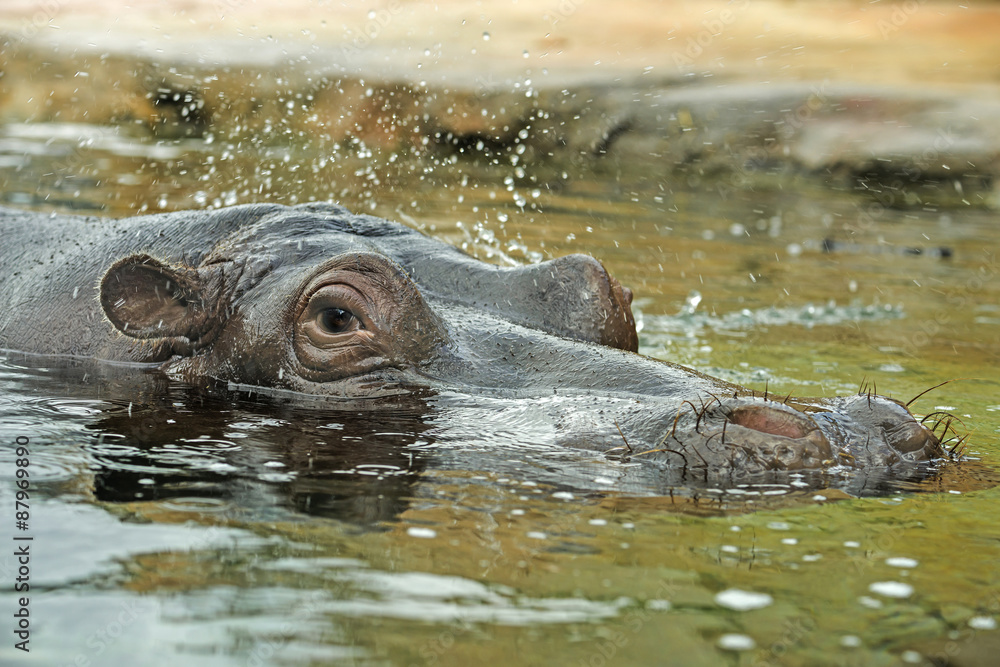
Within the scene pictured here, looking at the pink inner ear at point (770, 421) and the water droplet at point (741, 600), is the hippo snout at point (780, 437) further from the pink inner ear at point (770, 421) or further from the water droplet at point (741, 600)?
the water droplet at point (741, 600)

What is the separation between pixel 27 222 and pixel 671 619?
4569 mm

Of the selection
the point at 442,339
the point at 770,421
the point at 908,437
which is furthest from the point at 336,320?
the point at 908,437

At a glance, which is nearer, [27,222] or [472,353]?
[472,353]

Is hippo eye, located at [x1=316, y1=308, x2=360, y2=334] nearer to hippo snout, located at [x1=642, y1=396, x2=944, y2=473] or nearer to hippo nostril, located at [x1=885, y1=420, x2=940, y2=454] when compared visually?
hippo snout, located at [x1=642, y1=396, x2=944, y2=473]

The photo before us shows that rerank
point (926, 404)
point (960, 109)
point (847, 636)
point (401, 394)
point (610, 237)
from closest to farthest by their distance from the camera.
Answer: point (847, 636) < point (401, 394) < point (926, 404) < point (610, 237) < point (960, 109)

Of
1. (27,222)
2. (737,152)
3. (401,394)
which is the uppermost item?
(737,152)

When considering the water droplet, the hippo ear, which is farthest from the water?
the hippo ear

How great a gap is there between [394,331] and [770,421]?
1.64 metres

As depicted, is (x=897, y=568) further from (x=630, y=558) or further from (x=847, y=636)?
(x=630, y=558)

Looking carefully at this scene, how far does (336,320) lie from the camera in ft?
15.3

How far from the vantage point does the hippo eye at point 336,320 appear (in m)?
4.64

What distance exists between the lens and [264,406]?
4652mm

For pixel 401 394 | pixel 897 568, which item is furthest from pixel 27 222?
pixel 897 568

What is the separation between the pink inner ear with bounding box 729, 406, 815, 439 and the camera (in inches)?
144
